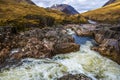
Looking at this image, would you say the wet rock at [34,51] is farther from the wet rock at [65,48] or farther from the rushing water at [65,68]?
the wet rock at [65,48]

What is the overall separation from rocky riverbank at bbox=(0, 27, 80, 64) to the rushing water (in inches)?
62.3

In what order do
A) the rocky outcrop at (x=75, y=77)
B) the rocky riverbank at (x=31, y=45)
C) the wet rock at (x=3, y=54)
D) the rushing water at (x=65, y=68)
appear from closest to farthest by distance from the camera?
the rocky outcrop at (x=75, y=77) → the rushing water at (x=65, y=68) → the wet rock at (x=3, y=54) → the rocky riverbank at (x=31, y=45)

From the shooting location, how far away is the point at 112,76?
35875 millimetres

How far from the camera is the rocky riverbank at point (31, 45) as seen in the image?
41866 mm

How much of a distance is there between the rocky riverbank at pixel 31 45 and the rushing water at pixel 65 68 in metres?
1.58

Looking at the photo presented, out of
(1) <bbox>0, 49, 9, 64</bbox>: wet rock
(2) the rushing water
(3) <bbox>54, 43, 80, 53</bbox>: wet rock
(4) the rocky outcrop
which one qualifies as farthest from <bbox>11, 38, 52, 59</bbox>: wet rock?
(4) the rocky outcrop

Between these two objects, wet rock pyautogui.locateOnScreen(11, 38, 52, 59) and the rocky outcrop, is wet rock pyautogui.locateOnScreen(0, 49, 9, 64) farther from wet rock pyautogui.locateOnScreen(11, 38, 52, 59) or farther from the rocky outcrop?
the rocky outcrop

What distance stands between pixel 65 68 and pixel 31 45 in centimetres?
1045

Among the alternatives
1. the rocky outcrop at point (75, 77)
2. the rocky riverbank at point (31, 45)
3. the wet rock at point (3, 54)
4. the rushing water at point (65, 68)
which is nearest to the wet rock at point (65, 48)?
the rocky riverbank at point (31, 45)

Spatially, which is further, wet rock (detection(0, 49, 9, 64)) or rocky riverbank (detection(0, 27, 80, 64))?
rocky riverbank (detection(0, 27, 80, 64))

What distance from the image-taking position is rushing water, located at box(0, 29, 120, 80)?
34344 millimetres

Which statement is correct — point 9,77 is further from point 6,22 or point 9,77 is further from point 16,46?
point 6,22

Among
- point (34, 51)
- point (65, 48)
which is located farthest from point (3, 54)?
point (65, 48)

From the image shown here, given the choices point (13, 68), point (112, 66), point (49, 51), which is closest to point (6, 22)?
point (49, 51)
